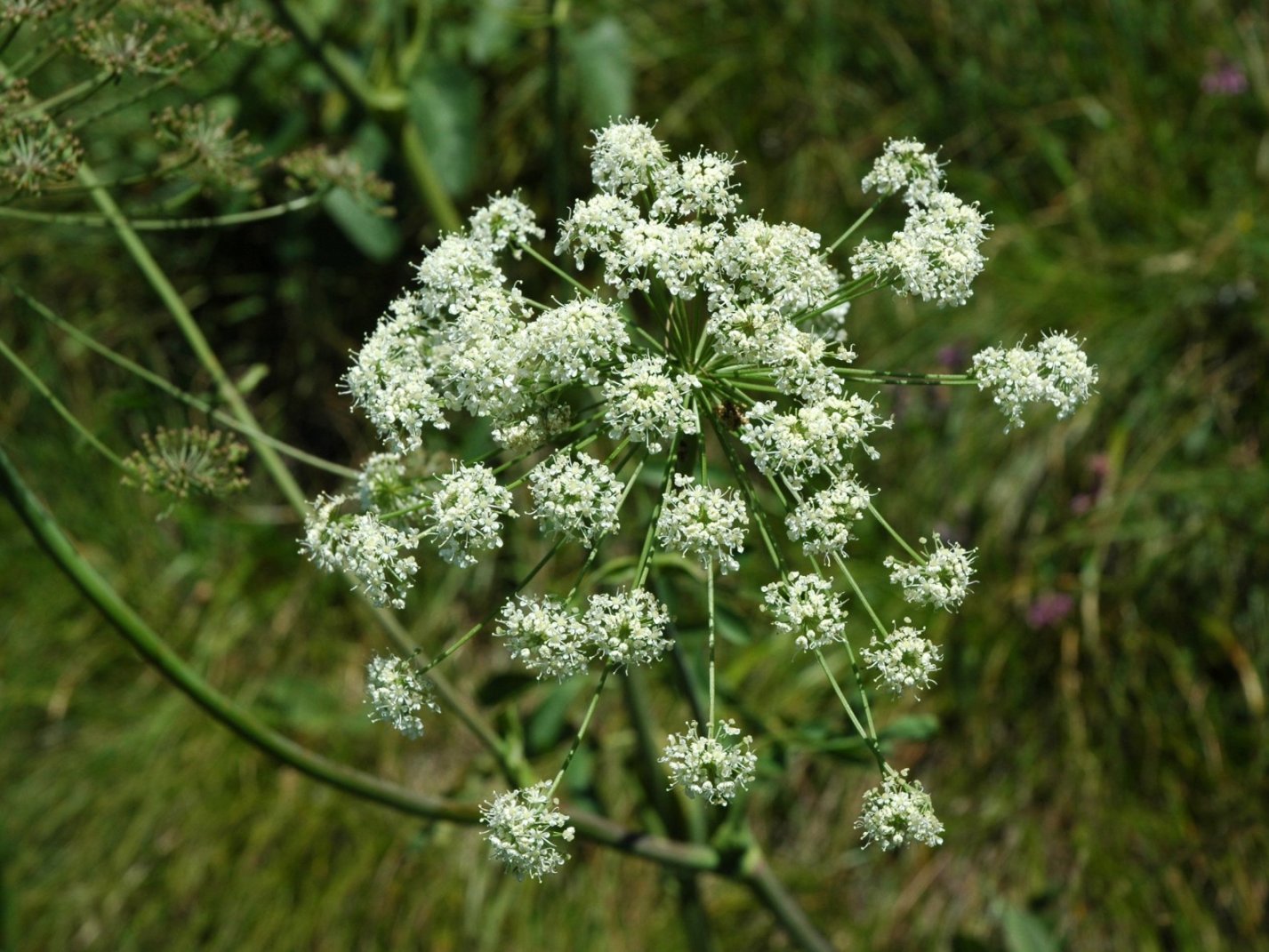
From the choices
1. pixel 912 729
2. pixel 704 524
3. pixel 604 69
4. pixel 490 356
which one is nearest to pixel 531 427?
pixel 490 356

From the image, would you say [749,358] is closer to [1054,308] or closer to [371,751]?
[1054,308]

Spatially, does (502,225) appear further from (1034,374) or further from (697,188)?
(1034,374)

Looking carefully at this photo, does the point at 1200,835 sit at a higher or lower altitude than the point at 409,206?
lower

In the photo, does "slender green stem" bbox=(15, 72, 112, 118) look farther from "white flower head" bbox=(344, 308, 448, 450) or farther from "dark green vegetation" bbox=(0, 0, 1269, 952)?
"dark green vegetation" bbox=(0, 0, 1269, 952)

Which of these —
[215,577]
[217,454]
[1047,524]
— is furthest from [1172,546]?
[215,577]

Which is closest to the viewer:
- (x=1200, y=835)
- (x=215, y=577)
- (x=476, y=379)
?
(x=476, y=379)


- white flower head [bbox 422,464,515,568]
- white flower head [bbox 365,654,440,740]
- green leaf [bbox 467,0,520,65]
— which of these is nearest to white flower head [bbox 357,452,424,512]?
white flower head [bbox 422,464,515,568]
